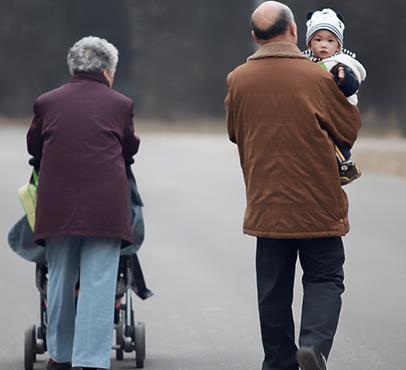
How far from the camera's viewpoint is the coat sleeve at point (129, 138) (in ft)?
24.2

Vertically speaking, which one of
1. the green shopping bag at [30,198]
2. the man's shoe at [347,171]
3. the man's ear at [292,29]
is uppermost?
the man's ear at [292,29]

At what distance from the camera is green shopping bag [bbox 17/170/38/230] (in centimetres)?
759

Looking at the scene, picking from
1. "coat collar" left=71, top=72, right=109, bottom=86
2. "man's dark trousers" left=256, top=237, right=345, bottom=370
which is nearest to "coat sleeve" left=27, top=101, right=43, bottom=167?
"coat collar" left=71, top=72, right=109, bottom=86

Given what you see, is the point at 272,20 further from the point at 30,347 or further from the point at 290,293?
the point at 30,347

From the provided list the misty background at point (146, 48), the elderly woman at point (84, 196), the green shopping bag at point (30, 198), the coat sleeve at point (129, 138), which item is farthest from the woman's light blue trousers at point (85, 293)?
the misty background at point (146, 48)

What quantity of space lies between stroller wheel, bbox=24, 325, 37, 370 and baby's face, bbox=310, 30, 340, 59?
2096 millimetres

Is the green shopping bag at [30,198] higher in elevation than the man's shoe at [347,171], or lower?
lower

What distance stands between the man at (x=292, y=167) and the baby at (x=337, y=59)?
0.08 metres

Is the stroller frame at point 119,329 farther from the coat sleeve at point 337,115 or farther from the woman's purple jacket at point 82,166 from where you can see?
the coat sleeve at point 337,115

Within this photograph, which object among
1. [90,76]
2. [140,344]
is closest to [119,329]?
[140,344]

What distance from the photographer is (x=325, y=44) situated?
6.99 metres

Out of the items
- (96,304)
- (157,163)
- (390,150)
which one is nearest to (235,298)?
(96,304)

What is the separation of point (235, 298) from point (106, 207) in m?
3.57

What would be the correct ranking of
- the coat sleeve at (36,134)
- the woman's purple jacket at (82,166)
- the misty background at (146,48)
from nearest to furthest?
the woman's purple jacket at (82,166), the coat sleeve at (36,134), the misty background at (146,48)
